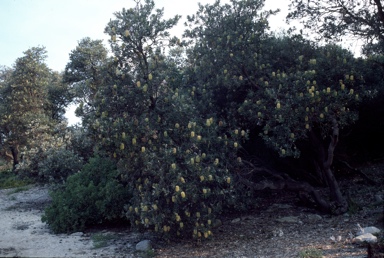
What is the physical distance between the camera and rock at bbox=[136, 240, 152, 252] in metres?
6.81

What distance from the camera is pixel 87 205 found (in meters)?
8.80

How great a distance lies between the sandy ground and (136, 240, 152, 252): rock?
0.14m

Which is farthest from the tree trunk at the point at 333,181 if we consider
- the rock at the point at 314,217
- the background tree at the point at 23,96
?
the background tree at the point at 23,96

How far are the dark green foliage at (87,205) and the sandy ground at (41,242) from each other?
0.29m

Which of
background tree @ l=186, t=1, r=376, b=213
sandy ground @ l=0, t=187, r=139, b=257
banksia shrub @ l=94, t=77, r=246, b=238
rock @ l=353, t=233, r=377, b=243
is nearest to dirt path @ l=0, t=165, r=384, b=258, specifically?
sandy ground @ l=0, t=187, r=139, b=257

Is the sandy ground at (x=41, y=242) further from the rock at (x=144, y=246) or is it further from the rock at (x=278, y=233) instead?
the rock at (x=278, y=233)

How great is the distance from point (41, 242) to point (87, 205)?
4.67 feet

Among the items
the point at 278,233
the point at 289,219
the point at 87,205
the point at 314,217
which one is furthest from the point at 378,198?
the point at 87,205

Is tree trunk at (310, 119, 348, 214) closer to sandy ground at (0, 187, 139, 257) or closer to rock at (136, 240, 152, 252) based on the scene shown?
rock at (136, 240, 152, 252)

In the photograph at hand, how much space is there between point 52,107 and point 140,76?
58.0 ft

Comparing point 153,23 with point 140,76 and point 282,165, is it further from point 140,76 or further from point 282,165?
point 282,165

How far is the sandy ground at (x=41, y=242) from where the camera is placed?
6.73 metres

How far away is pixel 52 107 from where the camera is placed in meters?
23.1

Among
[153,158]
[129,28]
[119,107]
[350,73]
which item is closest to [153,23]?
[129,28]
